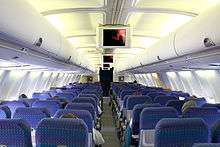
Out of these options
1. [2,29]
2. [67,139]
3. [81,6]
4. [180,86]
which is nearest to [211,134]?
[67,139]

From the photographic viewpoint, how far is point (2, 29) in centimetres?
436

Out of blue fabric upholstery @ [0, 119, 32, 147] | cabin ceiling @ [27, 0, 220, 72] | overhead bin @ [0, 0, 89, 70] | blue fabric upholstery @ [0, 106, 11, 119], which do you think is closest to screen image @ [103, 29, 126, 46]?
cabin ceiling @ [27, 0, 220, 72]

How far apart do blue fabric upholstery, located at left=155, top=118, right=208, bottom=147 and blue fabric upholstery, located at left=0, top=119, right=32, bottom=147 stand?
4.99 ft

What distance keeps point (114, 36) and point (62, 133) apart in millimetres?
4471

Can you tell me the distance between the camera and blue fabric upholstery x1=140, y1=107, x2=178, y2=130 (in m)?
6.24

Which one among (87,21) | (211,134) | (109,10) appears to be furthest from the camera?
(87,21)

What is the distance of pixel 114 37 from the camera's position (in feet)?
28.3

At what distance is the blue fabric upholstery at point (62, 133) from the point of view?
4.38 m

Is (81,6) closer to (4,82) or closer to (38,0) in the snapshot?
(38,0)

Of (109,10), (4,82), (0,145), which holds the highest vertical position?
(109,10)

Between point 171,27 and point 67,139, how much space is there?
22.1ft

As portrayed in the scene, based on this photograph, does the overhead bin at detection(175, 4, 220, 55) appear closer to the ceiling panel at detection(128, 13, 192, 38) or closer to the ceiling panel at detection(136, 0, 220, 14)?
the ceiling panel at detection(136, 0, 220, 14)

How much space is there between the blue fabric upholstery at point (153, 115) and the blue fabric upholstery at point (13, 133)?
→ 2568mm

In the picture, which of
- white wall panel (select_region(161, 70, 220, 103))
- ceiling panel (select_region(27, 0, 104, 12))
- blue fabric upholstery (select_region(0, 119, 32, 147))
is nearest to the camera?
blue fabric upholstery (select_region(0, 119, 32, 147))
